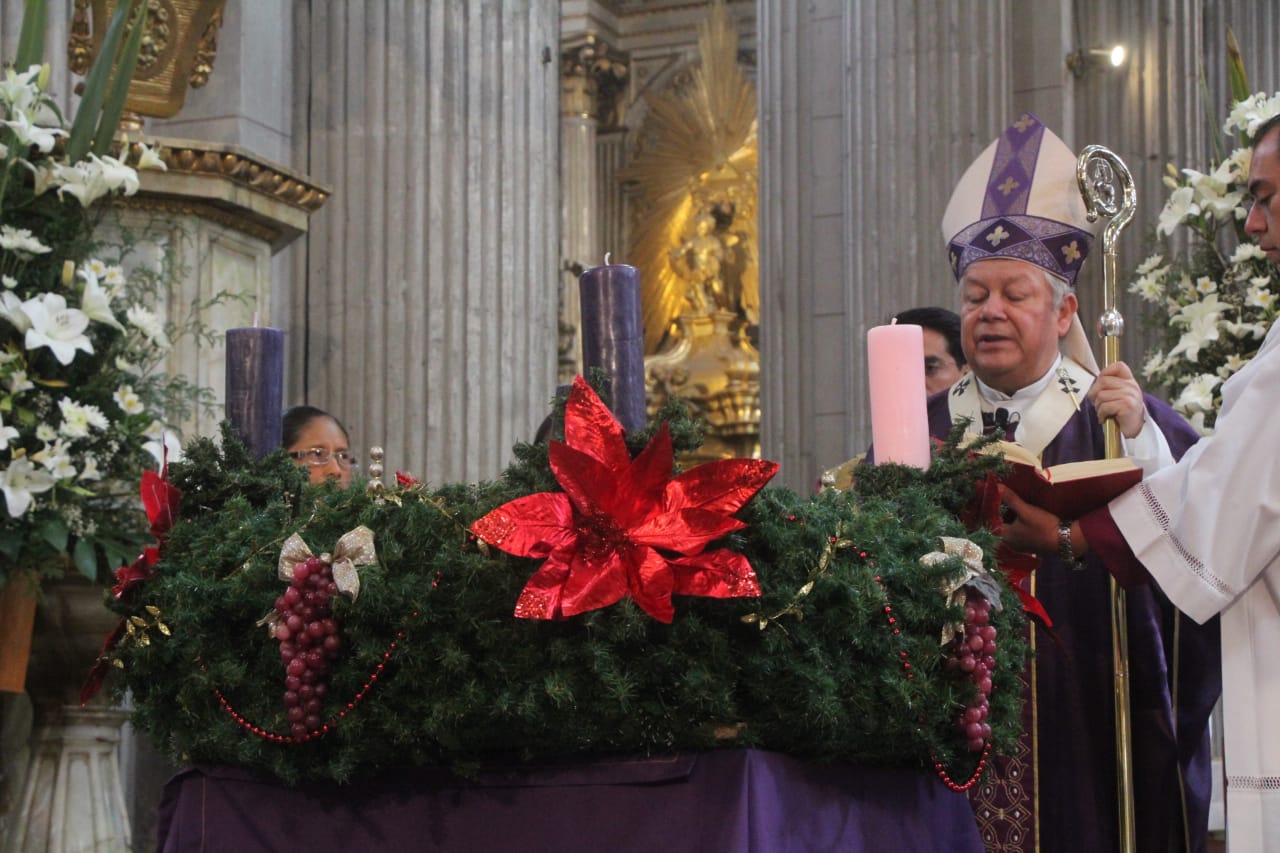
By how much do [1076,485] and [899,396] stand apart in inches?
19.9

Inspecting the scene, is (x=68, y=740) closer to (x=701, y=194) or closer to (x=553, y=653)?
(x=553, y=653)

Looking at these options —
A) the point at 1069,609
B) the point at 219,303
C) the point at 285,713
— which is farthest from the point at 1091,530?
the point at 219,303

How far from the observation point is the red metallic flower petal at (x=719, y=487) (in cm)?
166

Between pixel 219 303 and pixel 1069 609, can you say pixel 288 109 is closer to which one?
pixel 219 303

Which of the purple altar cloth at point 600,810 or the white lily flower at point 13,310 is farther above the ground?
the white lily flower at point 13,310

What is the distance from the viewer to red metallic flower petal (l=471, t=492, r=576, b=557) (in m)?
1.66

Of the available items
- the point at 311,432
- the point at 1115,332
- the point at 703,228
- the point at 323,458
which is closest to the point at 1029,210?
the point at 1115,332

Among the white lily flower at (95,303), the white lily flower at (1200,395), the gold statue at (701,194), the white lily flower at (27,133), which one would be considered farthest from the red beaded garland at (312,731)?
the gold statue at (701,194)

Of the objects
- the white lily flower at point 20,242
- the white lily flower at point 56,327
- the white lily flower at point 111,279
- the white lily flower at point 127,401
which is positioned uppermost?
the white lily flower at point 20,242

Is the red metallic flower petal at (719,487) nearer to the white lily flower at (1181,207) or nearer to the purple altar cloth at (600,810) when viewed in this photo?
the purple altar cloth at (600,810)

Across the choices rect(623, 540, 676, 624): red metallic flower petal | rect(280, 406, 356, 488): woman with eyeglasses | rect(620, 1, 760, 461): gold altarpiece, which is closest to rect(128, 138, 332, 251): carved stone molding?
rect(280, 406, 356, 488): woman with eyeglasses

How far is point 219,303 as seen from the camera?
403 cm

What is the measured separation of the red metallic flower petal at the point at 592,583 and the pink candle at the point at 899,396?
45 centimetres

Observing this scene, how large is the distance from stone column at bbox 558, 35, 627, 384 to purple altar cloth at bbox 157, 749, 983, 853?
578 inches
